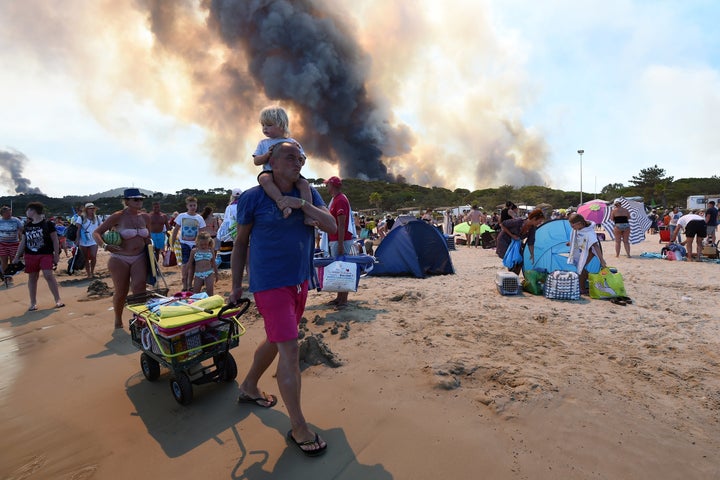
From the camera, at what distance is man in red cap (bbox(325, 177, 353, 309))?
4.91m

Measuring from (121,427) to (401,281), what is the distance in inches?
210

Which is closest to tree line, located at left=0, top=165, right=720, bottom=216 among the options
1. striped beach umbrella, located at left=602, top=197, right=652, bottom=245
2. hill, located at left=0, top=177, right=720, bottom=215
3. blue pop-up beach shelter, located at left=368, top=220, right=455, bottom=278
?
hill, located at left=0, top=177, right=720, bottom=215

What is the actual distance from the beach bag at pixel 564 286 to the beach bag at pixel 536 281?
287mm

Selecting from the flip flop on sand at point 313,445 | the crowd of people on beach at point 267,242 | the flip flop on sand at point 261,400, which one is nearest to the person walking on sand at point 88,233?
the crowd of people on beach at point 267,242

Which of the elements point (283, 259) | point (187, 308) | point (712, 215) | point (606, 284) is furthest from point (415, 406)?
point (712, 215)

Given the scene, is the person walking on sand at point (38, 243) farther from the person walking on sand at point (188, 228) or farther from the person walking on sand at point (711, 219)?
the person walking on sand at point (711, 219)

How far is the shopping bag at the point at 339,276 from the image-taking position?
15.6ft

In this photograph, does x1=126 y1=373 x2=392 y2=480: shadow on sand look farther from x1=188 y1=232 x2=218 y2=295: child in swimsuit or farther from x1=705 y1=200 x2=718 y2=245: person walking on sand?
x1=705 y1=200 x2=718 y2=245: person walking on sand

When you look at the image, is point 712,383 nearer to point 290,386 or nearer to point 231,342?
point 290,386

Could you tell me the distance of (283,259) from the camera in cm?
223

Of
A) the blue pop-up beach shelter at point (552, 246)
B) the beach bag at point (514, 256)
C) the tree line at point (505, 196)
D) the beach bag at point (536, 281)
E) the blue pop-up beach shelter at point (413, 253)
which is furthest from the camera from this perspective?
the tree line at point (505, 196)

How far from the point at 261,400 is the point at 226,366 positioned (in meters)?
0.56

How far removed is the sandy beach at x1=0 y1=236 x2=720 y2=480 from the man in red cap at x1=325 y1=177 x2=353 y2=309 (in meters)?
0.47

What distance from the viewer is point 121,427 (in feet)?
8.35
